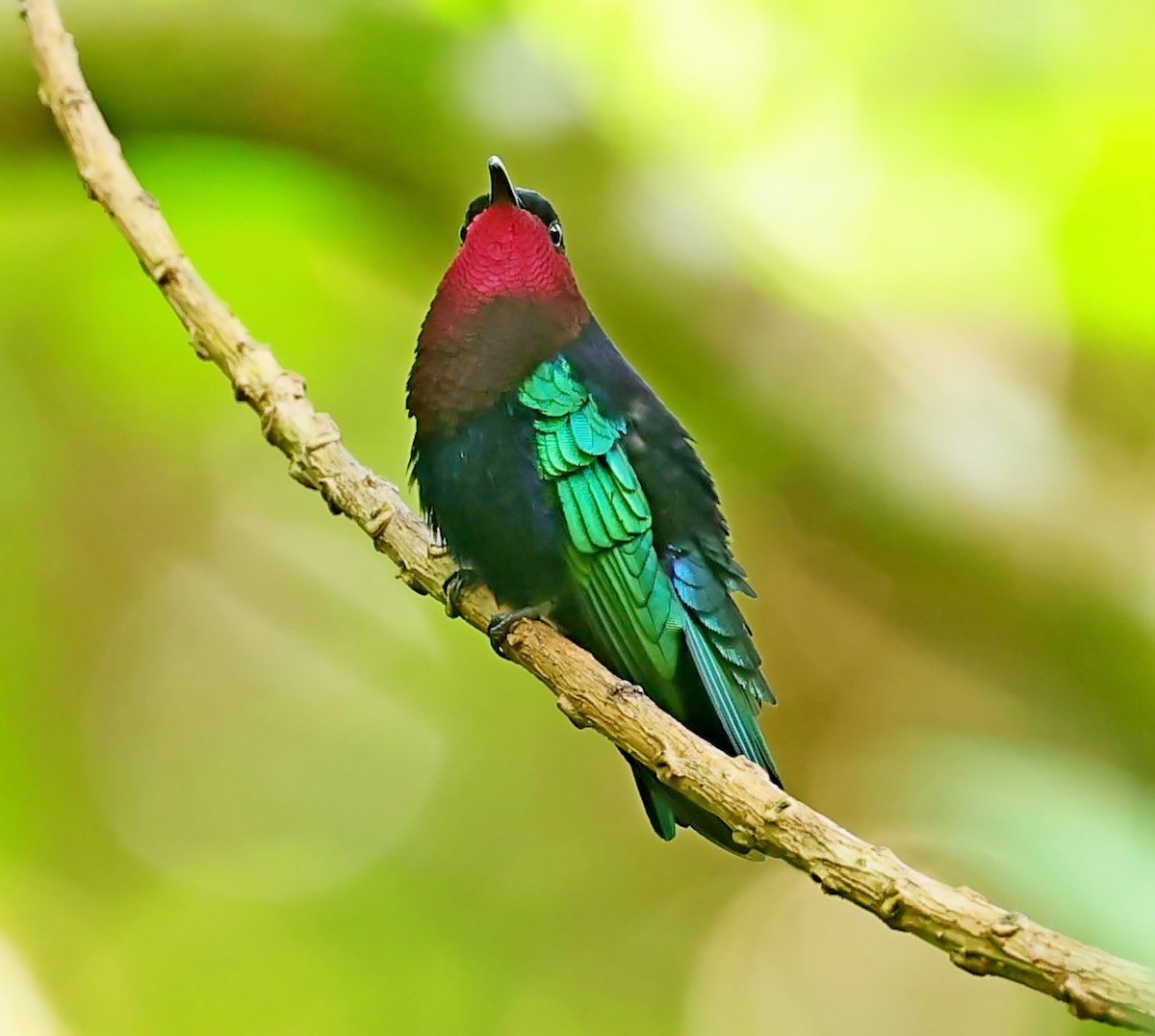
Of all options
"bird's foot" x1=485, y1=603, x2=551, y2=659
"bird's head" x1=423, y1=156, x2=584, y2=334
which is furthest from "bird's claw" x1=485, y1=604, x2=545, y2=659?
"bird's head" x1=423, y1=156, x2=584, y2=334

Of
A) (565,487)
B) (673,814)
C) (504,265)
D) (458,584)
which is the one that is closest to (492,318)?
(504,265)

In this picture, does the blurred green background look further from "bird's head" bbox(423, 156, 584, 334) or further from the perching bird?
"bird's head" bbox(423, 156, 584, 334)

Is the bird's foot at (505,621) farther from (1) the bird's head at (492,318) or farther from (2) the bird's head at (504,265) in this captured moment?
(2) the bird's head at (504,265)

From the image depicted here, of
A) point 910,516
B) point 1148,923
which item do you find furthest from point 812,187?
point 1148,923

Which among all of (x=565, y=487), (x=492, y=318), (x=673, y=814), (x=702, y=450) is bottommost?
(x=673, y=814)

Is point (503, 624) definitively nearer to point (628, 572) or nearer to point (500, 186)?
point (628, 572)
